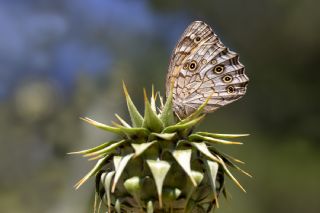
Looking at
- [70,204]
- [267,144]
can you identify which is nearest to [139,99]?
[70,204]


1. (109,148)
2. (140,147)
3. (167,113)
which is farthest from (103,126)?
(167,113)

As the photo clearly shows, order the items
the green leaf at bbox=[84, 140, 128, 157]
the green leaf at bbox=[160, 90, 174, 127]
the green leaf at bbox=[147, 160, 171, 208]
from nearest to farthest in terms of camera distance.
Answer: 1. the green leaf at bbox=[147, 160, 171, 208]
2. the green leaf at bbox=[84, 140, 128, 157]
3. the green leaf at bbox=[160, 90, 174, 127]

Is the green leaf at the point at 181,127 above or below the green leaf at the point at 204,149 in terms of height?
above

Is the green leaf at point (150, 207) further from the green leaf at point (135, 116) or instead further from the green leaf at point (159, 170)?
the green leaf at point (135, 116)

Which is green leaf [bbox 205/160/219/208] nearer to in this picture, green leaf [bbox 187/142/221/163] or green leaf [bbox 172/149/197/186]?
green leaf [bbox 187/142/221/163]

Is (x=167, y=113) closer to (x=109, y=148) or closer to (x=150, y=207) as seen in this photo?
(x=109, y=148)

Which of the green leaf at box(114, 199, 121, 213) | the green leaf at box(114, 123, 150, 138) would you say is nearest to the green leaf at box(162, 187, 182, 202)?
the green leaf at box(114, 199, 121, 213)

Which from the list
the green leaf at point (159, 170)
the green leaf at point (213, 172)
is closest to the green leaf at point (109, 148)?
the green leaf at point (159, 170)

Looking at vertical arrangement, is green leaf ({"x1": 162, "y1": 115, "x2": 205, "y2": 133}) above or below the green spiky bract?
above

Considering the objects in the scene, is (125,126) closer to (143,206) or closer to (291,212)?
(143,206)
